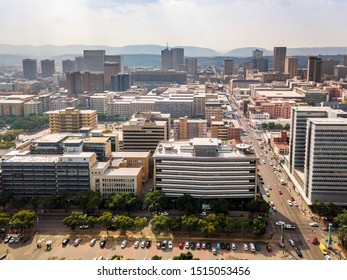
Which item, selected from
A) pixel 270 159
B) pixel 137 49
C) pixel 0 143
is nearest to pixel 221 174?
pixel 270 159

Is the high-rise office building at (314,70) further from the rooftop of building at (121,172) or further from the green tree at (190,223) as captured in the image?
the green tree at (190,223)

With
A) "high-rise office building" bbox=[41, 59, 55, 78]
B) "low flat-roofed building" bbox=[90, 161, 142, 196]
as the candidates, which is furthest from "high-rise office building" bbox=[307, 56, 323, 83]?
"high-rise office building" bbox=[41, 59, 55, 78]

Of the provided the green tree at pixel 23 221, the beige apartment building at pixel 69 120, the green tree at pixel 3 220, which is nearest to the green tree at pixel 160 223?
the green tree at pixel 23 221

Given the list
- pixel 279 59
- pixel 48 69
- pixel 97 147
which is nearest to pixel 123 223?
pixel 97 147

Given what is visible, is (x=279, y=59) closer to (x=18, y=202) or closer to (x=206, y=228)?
(x=206, y=228)

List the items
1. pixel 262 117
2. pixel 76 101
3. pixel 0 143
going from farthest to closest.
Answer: pixel 76 101, pixel 262 117, pixel 0 143

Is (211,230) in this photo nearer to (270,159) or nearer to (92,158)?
(92,158)
